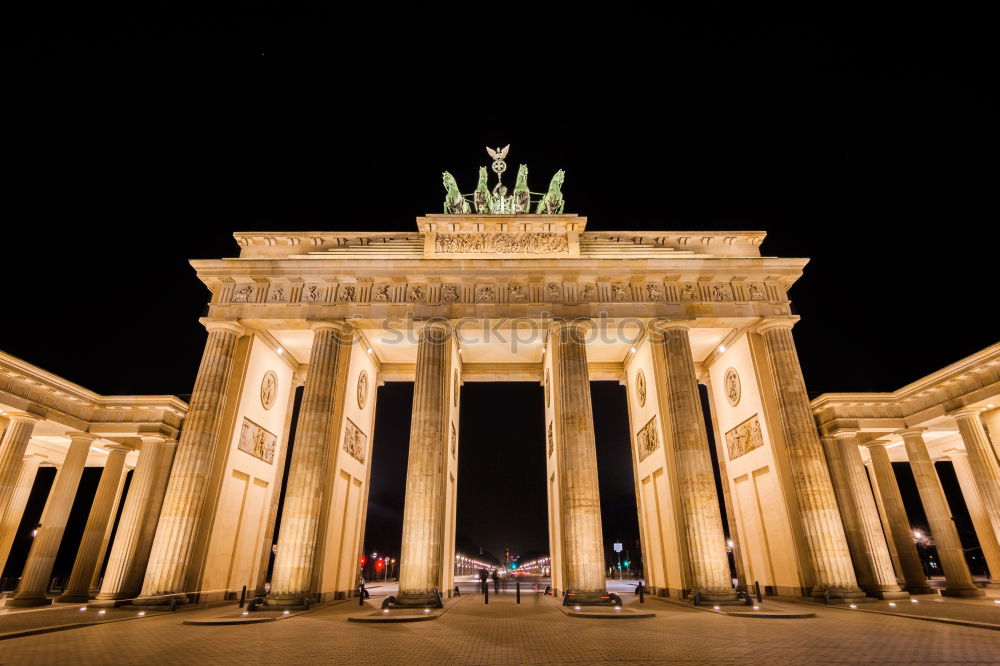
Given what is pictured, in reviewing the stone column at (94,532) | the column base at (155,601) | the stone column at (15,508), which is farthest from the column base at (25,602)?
the column base at (155,601)

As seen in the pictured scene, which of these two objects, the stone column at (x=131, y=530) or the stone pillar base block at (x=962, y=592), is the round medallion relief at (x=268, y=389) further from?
the stone pillar base block at (x=962, y=592)

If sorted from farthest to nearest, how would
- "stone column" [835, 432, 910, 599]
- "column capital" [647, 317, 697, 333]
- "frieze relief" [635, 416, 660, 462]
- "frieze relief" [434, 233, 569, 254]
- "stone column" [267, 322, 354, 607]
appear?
"frieze relief" [434, 233, 569, 254], "frieze relief" [635, 416, 660, 462], "column capital" [647, 317, 697, 333], "stone column" [835, 432, 910, 599], "stone column" [267, 322, 354, 607]

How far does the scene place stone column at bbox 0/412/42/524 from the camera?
19062mm

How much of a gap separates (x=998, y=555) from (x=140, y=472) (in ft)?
126

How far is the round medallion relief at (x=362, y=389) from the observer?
23547mm

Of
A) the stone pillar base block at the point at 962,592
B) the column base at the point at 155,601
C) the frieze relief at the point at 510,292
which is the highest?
the frieze relief at the point at 510,292

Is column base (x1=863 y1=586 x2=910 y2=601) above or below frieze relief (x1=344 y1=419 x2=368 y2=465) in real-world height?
below

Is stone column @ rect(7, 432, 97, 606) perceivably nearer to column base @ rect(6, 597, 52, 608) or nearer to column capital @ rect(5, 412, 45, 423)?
column base @ rect(6, 597, 52, 608)

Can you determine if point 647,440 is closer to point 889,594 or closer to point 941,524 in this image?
point 889,594

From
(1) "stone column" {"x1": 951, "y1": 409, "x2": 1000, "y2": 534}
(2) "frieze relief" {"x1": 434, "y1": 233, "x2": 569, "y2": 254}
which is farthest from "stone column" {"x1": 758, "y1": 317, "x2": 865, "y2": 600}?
(2) "frieze relief" {"x1": 434, "y1": 233, "x2": 569, "y2": 254}

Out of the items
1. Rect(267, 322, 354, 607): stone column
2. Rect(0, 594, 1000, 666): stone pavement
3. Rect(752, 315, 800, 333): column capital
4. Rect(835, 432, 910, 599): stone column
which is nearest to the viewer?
Rect(0, 594, 1000, 666): stone pavement

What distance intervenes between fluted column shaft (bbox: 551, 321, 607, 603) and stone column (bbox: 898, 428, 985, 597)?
15145 mm

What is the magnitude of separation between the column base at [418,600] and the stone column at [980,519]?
22806 mm

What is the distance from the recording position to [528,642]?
10.0 m
